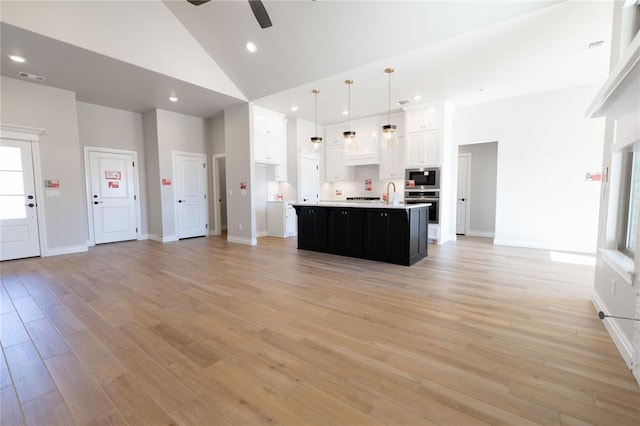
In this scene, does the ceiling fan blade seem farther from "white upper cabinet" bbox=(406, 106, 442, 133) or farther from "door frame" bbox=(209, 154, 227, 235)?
"door frame" bbox=(209, 154, 227, 235)

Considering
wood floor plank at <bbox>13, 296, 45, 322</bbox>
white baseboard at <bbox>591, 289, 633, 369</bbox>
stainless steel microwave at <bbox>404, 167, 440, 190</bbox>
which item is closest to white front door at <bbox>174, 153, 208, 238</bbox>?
wood floor plank at <bbox>13, 296, 45, 322</bbox>

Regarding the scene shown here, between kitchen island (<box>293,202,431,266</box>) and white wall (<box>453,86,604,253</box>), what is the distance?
8.04ft

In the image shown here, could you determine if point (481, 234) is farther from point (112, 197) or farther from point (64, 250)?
point (64, 250)

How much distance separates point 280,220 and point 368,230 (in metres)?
3.13

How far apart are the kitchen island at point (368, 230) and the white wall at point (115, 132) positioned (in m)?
4.25

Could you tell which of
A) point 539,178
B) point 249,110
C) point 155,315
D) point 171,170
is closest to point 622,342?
point 155,315

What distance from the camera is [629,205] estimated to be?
2.45m

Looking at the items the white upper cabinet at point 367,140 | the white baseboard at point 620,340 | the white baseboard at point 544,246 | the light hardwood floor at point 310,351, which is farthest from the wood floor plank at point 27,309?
→ the white baseboard at point 544,246

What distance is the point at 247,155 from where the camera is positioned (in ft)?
20.0

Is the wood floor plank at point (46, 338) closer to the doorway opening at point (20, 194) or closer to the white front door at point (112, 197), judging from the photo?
the doorway opening at point (20, 194)

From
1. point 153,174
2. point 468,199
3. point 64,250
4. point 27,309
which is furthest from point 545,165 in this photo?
point 64,250

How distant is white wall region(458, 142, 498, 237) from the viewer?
267 inches

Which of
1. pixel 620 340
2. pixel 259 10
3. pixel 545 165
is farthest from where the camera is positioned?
pixel 545 165

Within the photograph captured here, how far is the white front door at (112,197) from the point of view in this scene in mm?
6059
